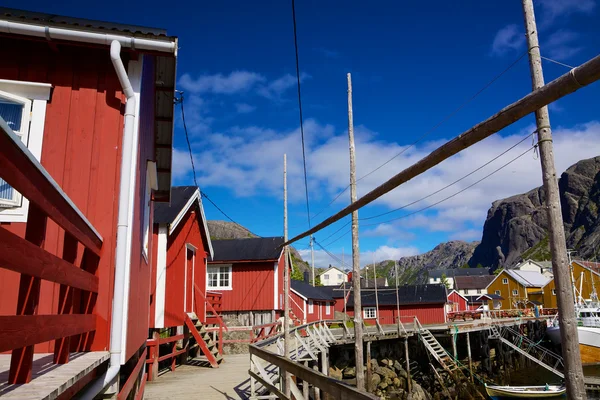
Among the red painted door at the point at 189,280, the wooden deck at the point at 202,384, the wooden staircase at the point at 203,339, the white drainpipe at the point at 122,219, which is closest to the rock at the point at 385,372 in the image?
the wooden staircase at the point at 203,339

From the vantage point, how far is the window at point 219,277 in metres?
28.9

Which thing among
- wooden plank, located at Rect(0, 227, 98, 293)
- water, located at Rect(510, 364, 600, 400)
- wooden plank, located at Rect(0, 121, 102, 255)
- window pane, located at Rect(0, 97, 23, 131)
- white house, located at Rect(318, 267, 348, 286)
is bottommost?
water, located at Rect(510, 364, 600, 400)

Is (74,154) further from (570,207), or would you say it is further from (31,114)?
(570,207)

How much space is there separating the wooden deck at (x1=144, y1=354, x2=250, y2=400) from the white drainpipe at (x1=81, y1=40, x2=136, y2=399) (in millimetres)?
6445

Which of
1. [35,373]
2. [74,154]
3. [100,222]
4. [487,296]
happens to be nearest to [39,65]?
[74,154]

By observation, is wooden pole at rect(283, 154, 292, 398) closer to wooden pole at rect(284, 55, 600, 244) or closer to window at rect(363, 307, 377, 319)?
wooden pole at rect(284, 55, 600, 244)

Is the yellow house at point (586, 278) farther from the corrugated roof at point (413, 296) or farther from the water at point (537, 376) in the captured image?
the water at point (537, 376)

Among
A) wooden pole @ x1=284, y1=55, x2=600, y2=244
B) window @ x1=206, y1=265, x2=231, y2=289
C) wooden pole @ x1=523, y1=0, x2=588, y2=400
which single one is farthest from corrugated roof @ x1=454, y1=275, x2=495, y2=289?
wooden pole @ x1=284, y1=55, x2=600, y2=244

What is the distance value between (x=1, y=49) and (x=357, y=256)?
849cm

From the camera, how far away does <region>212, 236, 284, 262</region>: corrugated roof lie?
28.5 meters

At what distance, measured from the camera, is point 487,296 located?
78625mm

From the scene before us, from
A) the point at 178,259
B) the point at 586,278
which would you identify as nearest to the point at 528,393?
the point at 178,259

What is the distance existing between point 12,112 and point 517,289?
8463 centimetres

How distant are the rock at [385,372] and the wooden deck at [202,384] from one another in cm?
1544
